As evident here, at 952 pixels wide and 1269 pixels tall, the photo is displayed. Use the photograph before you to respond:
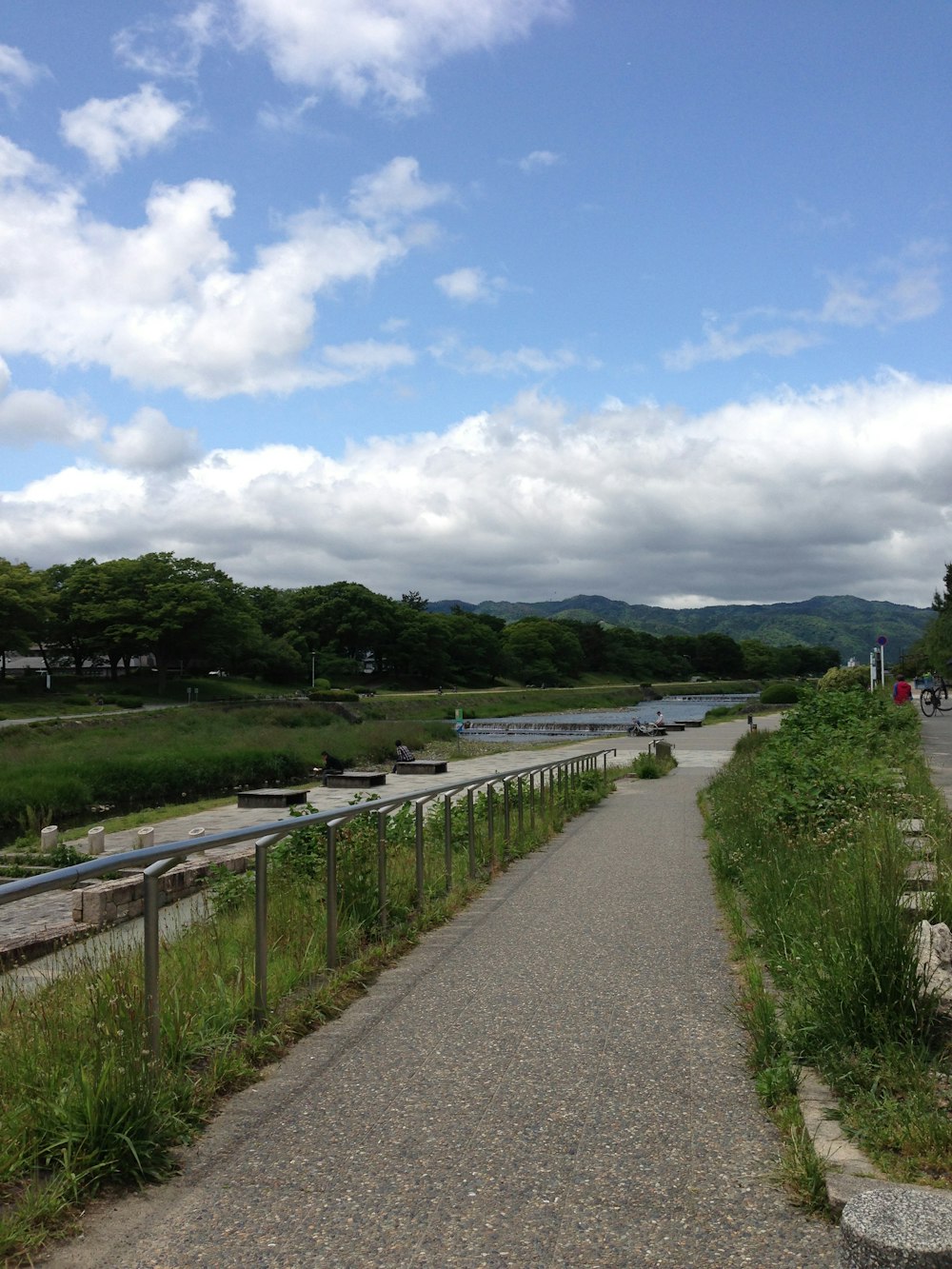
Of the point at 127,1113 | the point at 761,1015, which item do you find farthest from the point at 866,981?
the point at 127,1113

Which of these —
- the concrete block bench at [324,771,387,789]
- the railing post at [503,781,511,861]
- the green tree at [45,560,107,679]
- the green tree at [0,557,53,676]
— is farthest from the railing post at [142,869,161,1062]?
the green tree at [45,560,107,679]

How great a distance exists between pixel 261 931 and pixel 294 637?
102309mm

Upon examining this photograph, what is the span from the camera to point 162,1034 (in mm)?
4121

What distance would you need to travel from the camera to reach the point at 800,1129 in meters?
3.58

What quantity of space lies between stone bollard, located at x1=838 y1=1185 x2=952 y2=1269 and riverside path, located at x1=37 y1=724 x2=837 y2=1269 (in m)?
0.29

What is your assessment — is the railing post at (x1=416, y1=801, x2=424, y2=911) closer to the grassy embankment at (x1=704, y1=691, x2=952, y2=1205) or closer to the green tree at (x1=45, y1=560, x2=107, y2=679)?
the grassy embankment at (x1=704, y1=691, x2=952, y2=1205)

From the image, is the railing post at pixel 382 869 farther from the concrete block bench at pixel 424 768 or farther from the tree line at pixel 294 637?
the tree line at pixel 294 637

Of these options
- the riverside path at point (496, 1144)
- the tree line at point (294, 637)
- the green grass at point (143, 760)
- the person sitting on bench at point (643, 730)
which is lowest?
the person sitting on bench at point (643, 730)

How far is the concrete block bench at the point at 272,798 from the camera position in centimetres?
2080

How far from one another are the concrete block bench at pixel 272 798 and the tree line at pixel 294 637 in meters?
48.1

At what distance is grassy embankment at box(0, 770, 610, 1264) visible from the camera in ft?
10.8

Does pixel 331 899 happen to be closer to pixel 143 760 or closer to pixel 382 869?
pixel 382 869

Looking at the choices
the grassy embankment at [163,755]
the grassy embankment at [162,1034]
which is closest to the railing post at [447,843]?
the grassy embankment at [162,1034]

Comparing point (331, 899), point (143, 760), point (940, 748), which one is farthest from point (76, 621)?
point (331, 899)
